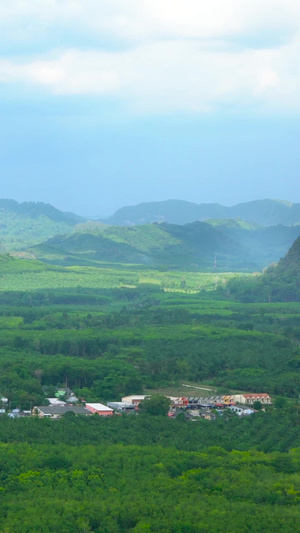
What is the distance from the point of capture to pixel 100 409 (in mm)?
45906

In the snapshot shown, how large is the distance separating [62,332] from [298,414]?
2635 cm

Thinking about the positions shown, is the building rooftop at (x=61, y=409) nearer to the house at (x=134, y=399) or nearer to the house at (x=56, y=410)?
the house at (x=56, y=410)

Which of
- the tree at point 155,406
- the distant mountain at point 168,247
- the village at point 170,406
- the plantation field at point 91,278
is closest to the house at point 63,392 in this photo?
the village at point 170,406

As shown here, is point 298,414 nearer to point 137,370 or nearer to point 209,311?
A: point 137,370

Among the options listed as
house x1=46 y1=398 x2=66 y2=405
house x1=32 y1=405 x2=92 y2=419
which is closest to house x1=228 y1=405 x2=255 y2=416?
house x1=32 y1=405 x2=92 y2=419

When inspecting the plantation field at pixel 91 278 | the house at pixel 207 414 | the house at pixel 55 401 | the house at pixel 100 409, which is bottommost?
the house at pixel 55 401

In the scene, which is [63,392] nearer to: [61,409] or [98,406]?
[98,406]

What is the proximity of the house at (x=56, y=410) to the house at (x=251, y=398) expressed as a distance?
7.54 meters

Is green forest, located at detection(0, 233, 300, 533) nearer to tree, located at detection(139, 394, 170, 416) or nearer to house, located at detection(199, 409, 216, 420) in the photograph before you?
tree, located at detection(139, 394, 170, 416)

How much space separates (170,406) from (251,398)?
Answer: 427 cm

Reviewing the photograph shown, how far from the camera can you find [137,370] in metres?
56.7

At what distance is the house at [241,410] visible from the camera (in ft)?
154

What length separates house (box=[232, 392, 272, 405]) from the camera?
49.9 meters

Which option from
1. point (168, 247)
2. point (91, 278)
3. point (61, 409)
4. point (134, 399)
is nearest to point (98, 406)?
point (61, 409)
